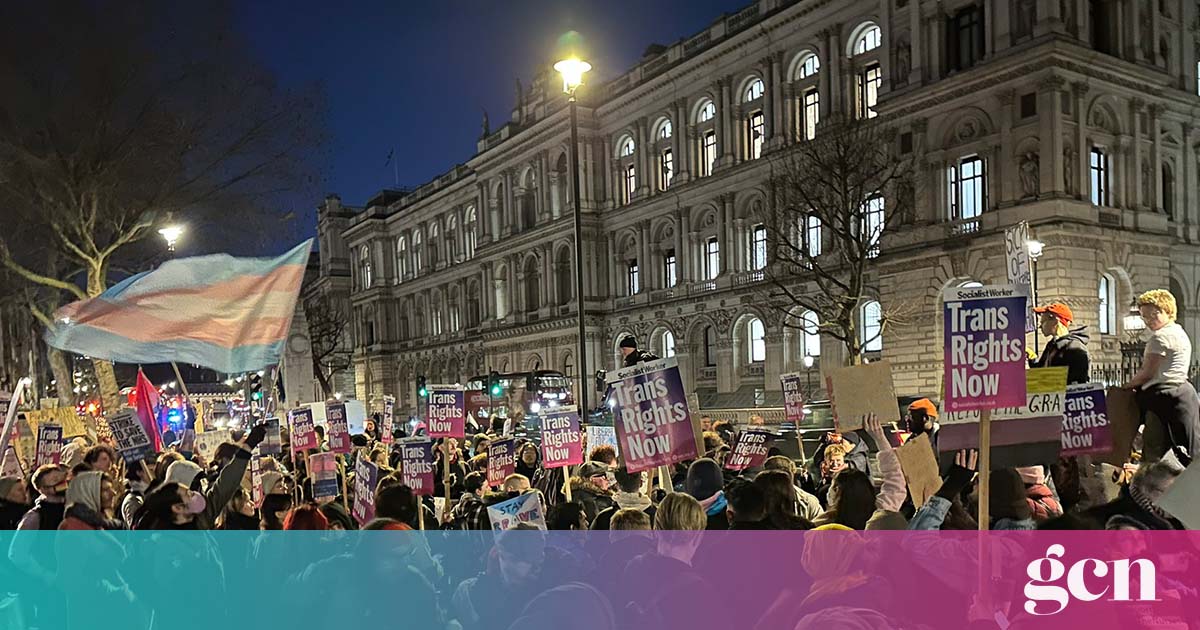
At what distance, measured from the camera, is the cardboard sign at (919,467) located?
15.5 ft

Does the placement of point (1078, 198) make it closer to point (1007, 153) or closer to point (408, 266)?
point (1007, 153)

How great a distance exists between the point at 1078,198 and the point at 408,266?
53584 millimetres

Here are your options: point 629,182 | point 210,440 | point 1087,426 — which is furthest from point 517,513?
point 629,182

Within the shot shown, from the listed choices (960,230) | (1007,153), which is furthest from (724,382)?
(1007,153)

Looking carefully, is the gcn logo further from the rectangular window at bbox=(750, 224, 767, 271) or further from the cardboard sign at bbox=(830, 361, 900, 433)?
the rectangular window at bbox=(750, 224, 767, 271)

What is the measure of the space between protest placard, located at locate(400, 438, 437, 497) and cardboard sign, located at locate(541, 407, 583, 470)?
3.90 feet

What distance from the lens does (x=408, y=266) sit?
239 ft

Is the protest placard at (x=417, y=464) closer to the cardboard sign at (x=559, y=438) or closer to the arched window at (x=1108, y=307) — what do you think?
the cardboard sign at (x=559, y=438)

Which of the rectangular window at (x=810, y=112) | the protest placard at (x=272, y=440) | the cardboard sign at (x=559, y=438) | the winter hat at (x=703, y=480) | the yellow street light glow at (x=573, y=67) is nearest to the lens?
the winter hat at (x=703, y=480)

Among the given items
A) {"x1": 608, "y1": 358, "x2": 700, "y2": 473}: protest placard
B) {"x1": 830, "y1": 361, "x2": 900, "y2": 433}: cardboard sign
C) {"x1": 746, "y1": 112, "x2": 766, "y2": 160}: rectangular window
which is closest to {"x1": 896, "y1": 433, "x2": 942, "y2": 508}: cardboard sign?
{"x1": 830, "y1": 361, "x2": 900, "y2": 433}: cardboard sign

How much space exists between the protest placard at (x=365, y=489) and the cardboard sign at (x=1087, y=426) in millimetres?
4963

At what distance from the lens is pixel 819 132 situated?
115ft

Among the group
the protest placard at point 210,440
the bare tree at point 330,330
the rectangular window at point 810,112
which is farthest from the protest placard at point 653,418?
the bare tree at point 330,330

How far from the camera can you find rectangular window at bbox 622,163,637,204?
48291 mm
